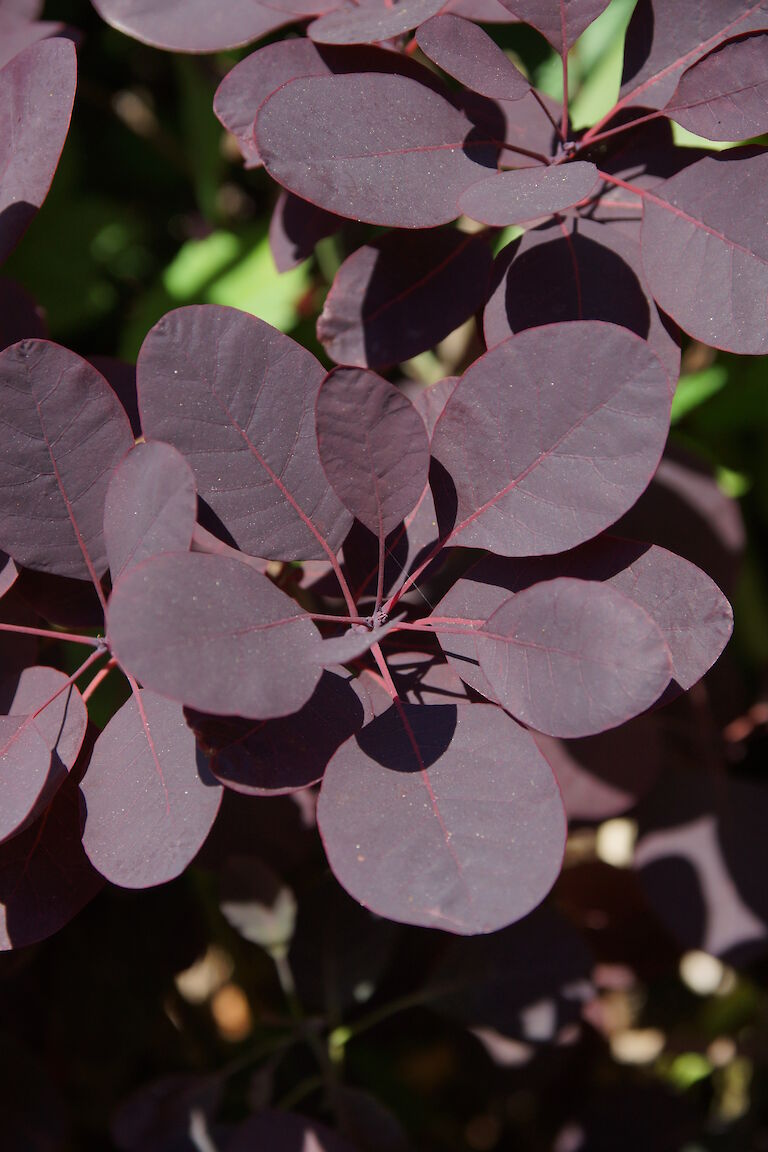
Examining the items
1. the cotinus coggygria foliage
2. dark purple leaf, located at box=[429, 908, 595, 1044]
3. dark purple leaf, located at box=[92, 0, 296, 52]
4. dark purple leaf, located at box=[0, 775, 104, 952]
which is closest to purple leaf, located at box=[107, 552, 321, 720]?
the cotinus coggygria foliage

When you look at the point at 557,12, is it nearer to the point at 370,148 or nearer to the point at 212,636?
the point at 370,148

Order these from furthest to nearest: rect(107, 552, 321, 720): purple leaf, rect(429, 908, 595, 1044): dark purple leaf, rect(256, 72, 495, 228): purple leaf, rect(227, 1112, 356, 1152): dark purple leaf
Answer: rect(429, 908, 595, 1044): dark purple leaf < rect(227, 1112, 356, 1152): dark purple leaf < rect(256, 72, 495, 228): purple leaf < rect(107, 552, 321, 720): purple leaf

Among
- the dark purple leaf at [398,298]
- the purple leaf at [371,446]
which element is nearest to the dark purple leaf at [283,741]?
the purple leaf at [371,446]

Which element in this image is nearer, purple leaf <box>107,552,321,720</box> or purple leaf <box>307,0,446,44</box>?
purple leaf <box>107,552,321,720</box>

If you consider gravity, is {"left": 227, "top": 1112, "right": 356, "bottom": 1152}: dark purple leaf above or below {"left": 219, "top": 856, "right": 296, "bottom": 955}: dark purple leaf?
below

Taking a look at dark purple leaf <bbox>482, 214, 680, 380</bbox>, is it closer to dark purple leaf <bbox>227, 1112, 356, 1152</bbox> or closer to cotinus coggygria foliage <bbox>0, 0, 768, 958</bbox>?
cotinus coggygria foliage <bbox>0, 0, 768, 958</bbox>

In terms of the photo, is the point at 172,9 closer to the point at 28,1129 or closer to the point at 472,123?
the point at 472,123

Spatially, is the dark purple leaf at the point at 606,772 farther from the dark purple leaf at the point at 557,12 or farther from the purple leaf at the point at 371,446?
the dark purple leaf at the point at 557,12
